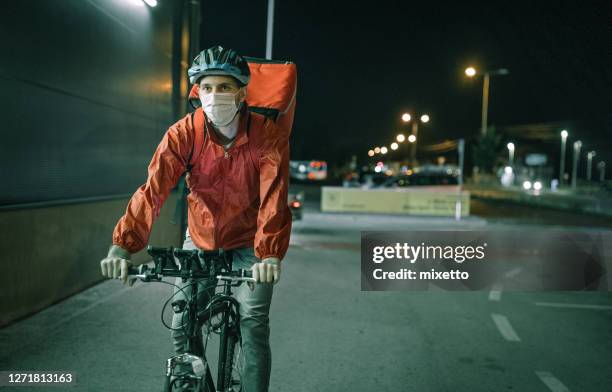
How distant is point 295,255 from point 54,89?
247 inches

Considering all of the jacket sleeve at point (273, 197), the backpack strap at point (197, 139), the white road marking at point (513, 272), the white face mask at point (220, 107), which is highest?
the white face mask at point (220, 107)

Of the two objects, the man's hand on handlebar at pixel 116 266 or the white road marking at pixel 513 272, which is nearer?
the man's hand on handlebar at pixel 116 266

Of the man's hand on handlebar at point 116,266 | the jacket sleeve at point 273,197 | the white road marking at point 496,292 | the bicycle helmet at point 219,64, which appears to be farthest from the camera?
the white road marking at point 496,292

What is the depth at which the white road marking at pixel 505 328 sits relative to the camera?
6260mm

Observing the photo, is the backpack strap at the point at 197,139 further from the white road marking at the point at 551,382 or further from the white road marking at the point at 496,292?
the white road marking at the point at 496,292

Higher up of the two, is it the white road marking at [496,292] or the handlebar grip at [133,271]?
the handlebar grip at [133,271]

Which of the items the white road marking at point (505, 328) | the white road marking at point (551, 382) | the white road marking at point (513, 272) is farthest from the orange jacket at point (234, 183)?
the white road marking at point (513, 272)

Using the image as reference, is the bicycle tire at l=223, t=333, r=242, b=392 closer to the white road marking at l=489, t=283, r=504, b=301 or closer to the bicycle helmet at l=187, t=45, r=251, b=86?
the bicycle helmet at l=187, t=45, r=251, b=86

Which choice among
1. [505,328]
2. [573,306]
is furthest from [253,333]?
[573,306]

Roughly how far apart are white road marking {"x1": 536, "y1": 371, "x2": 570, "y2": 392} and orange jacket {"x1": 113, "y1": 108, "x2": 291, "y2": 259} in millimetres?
2817

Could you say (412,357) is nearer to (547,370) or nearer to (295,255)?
(547,370)

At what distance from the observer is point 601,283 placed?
34.0 ft

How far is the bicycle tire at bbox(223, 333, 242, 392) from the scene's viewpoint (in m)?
3.03

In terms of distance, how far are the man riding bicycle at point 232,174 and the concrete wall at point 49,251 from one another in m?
3.58
